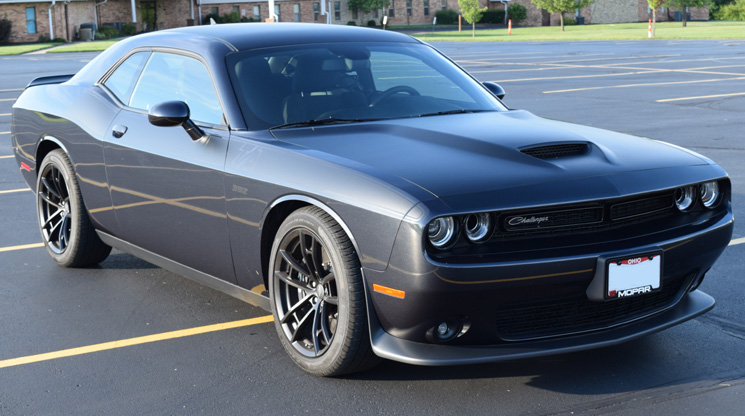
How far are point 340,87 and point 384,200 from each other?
1.44 m

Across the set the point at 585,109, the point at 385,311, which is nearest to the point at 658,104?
the point at 585,109

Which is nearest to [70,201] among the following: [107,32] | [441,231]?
[441,231]

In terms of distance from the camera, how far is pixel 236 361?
4.35m

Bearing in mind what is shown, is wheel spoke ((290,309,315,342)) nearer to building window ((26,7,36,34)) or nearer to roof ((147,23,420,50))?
roof ((147,23,420,50))

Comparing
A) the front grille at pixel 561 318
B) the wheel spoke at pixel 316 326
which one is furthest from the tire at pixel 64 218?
the front grille at pixel 561 318

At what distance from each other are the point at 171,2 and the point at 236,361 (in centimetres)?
6346

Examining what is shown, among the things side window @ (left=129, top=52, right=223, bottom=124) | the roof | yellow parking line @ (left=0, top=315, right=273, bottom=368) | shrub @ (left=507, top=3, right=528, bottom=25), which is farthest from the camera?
shrub @ (left=507, top=3, right=528, bottom=25)

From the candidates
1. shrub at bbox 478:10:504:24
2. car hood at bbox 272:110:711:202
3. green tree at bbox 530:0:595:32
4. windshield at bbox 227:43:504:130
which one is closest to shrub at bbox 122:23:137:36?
green tree at bbox 530:0:595:32

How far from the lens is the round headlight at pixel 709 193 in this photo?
4266 millimetres

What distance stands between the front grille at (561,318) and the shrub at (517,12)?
75.6m

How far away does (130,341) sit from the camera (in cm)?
467

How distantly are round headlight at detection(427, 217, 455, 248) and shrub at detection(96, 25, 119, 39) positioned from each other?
54.8 metres

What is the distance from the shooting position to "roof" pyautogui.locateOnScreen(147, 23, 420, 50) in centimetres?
501

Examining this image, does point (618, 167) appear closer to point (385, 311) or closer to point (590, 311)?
point (590, 311)
